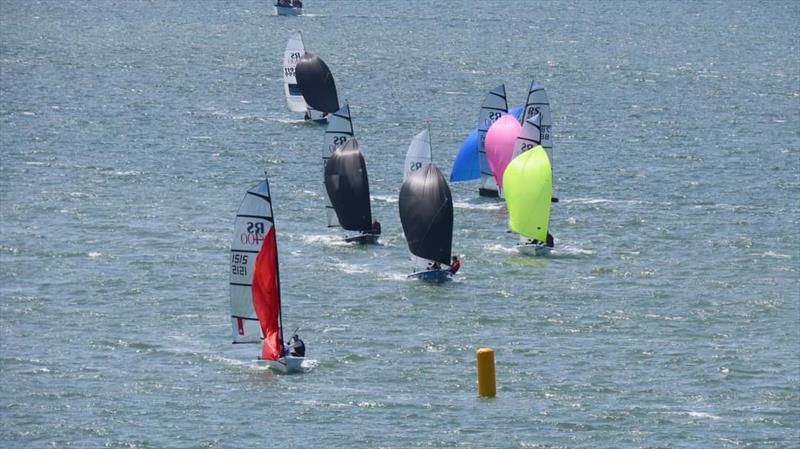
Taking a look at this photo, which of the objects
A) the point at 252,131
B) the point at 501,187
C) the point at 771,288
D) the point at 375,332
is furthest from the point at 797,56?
the point at 375,332

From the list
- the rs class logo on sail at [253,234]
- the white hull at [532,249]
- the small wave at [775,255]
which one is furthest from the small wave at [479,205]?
the rs class logo on sail at [253,234]

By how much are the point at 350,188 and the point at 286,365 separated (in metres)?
22.3

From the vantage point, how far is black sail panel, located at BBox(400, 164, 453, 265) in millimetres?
73312

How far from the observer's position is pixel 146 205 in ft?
297

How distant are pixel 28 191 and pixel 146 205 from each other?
764 centimetres

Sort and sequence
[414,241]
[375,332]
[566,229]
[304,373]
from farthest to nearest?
[566,229] → [414,241] → [375,332] → [304,373]

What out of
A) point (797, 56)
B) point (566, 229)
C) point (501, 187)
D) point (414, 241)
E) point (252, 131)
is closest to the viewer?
point (414, 241)

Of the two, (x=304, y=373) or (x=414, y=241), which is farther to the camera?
(x=414, y=241)

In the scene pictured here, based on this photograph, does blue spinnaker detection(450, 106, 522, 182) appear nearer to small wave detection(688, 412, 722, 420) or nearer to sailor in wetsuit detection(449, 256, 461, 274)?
sailor in wetsuit detection(449, 256, 461, 274)

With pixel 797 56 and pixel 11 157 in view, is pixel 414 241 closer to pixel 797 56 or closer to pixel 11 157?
pixel 11 157

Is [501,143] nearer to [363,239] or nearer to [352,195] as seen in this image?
[352,195]

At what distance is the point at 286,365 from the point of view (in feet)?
196

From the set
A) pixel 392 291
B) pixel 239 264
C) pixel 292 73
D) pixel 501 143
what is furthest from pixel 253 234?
pixel 292 73

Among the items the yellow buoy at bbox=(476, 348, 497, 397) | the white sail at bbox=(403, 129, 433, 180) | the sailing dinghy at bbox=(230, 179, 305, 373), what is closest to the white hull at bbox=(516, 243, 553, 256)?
the white sail at bbox=(403, 129, 433, 180)
